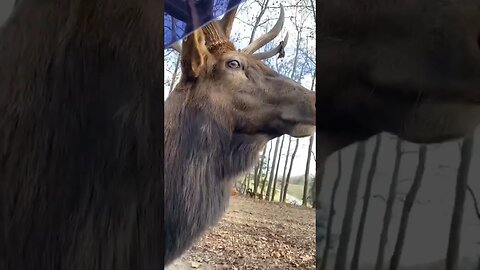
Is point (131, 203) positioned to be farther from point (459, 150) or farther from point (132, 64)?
point (459, 150)

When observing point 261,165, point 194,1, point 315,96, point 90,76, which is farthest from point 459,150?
point 90,76

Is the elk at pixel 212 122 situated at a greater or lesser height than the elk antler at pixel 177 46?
lesser

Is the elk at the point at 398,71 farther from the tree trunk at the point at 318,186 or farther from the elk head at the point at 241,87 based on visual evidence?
the elk head at the point at 241,87

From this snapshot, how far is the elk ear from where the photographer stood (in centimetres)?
257

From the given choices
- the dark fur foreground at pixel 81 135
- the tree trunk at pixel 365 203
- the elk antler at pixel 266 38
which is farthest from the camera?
the elk antler at pixel 266 38

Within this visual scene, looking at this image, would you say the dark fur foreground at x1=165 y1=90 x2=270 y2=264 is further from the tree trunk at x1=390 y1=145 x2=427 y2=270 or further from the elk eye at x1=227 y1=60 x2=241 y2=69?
the tree trunk at x1=390 y1=145 x2=427 y2=270

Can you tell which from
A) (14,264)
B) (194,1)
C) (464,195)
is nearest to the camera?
(464,195)

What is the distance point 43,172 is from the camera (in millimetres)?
2389

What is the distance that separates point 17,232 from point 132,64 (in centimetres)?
85

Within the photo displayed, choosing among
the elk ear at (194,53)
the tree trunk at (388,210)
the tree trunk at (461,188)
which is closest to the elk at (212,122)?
the elk ear at (194,53)

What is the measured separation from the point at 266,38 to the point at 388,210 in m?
0.90

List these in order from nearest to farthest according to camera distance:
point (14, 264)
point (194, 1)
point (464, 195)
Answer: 1. point (464, 195)
2. point (14, 264)
3. point (194, 1)

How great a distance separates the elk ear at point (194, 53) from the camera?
257 cm

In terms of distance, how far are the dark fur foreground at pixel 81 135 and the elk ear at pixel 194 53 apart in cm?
12
